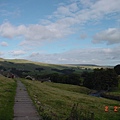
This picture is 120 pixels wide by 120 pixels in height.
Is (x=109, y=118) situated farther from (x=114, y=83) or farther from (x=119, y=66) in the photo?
(x=119, y=66)

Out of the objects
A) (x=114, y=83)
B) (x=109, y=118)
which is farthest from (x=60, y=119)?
(x=114, y=83)

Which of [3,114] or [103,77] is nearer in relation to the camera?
[3,114]

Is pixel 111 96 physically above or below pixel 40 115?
below

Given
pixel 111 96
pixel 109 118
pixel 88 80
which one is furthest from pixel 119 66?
pixel 109 118

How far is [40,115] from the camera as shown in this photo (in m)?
18.6

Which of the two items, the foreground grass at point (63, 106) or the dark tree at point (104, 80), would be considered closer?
the foreground grass at point (63, 106)

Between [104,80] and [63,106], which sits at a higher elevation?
[63,106]

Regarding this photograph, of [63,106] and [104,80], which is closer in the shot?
[63,106]

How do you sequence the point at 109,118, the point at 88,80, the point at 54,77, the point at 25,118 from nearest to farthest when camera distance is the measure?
the point at 25,118
the point at 109,118
the point at 88,80
the point at 54,77

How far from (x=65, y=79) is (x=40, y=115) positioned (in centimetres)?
13999

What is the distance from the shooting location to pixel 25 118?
16938 mm

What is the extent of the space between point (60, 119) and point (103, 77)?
10974 centimetres

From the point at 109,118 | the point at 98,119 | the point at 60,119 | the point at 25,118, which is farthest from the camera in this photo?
the point at 109,118

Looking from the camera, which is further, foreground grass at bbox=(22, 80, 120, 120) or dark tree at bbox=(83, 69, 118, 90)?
dark tree at bbox=(83, 69, 118, 90)
